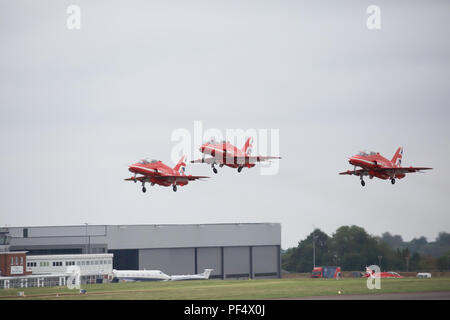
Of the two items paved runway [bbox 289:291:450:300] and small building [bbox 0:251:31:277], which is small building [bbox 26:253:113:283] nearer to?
small building [bbox 0:251:31:277]

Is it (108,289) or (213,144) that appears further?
(108,289)

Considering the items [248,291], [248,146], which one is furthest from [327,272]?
[248,146]

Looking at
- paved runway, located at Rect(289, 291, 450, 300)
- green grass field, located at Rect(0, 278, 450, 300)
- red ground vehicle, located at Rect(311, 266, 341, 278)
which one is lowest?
red ground vehicle, located at Rect(311, 266, 341, 278)

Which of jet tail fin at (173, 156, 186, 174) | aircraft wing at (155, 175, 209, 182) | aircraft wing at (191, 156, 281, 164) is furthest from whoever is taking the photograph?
jet tail fin at (173, 156, 186, 174)

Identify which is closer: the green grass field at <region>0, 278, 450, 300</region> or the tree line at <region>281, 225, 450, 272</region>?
the green grass field at <region>0, 278, 450, 300</region>

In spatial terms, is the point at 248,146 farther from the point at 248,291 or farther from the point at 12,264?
the point at 12,264

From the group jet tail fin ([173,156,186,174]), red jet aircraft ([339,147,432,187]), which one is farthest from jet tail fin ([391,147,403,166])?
jet tail fin ([173,156,186,174])

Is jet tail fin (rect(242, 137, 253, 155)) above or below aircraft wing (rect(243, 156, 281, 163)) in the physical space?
above

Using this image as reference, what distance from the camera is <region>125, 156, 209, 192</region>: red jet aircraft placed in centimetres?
11912

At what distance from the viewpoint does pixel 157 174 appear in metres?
121
